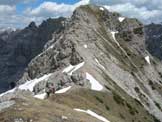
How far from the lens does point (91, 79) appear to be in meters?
112

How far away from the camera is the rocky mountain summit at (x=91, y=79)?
59500mm

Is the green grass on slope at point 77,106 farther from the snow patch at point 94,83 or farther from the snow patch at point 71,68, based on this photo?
the snow patch at point 71,68

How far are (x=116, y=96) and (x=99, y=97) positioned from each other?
13.4 m

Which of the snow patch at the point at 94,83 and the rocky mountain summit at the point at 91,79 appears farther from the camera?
the snow patch at the point at 94,83

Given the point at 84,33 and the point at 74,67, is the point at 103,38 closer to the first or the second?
the point at 84,33

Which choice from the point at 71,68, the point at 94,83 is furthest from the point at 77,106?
the point at 71,68

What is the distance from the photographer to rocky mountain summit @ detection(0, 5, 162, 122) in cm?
5950

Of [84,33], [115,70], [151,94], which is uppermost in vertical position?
[84,33]

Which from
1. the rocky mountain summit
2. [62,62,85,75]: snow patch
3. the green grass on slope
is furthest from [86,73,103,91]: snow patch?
[62,62,85,75]: snow patch

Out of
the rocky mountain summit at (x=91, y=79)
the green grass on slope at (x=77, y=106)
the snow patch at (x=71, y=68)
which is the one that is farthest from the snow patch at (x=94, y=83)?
the snow patch at (x=71, y=68)

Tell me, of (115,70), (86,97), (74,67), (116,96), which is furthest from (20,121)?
(115,70)

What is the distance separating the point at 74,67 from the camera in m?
126

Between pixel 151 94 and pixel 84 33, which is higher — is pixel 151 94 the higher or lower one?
the lower one

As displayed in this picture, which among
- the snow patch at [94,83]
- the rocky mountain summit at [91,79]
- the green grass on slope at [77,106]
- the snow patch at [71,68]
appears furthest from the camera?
the snow patch at [71,68]
